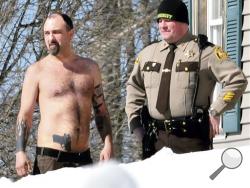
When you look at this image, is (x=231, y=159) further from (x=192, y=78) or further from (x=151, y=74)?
(x=151, y=74)

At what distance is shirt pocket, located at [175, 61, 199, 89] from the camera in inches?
229

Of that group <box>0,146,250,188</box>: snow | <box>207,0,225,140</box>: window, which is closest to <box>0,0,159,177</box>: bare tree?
<box>207,0,225,140</box>: window

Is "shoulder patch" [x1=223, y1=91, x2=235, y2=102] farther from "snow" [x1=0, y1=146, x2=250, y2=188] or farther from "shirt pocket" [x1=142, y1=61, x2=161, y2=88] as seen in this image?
"snow" [x1=0, y1=146, x2=250, y2=188]

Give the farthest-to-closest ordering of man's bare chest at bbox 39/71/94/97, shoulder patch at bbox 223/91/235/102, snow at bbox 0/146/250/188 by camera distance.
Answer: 1. man's bare chest at bbox 39/71/94/97
2. shoulder patch at bbox 223/91/235/102
3. snow at bbox 0/146/250/188

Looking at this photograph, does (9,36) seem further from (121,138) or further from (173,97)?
(173,97)

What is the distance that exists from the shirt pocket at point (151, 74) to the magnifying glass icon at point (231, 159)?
200 cm

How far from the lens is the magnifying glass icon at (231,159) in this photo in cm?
382

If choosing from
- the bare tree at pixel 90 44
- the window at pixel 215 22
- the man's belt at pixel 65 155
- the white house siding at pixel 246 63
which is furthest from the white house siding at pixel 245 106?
the man's belt at pixel 65 155

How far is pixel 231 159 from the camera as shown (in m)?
3.83

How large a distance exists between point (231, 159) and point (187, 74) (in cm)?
201

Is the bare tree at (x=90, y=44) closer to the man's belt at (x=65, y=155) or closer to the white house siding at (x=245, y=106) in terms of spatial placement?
the white house siding at (x=245, y=106)

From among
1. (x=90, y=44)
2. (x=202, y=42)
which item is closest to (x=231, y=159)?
(x=202, y=42)

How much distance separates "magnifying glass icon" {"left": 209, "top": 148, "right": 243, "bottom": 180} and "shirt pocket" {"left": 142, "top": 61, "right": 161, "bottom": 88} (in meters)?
2.00

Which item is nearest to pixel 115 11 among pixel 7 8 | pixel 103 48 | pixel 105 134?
pixel 103 48
